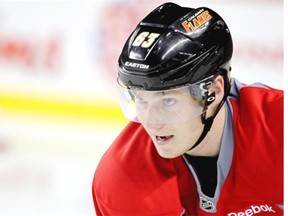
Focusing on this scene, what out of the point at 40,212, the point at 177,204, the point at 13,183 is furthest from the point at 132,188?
the point at 13,183

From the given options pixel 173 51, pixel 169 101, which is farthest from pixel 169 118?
pixel 173 51

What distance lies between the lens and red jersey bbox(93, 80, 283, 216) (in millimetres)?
1347

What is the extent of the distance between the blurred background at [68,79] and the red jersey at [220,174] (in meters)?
0.39

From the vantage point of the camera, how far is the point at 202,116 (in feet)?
4.43

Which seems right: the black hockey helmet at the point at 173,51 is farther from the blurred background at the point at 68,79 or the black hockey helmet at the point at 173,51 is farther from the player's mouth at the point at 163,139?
the blurred background at the point at 68,79

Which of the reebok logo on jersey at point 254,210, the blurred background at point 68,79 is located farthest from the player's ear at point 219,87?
the blurred background at point 68,79

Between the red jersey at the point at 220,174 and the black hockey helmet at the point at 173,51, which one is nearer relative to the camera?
the black hockey helmet at the point at 173,51

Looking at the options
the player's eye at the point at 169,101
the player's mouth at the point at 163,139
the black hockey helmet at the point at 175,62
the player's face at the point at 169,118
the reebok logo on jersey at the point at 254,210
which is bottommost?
the reebok logo on jersey at the point at 254,210

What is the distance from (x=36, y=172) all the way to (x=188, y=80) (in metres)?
0.87

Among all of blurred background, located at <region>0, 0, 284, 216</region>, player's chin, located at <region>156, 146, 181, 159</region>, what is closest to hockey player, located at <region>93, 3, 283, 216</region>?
player's chin, located at <region>156, 146, 181, 159</region>

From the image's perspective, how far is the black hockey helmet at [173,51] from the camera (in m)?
1.24

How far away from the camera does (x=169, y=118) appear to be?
51.8 inches

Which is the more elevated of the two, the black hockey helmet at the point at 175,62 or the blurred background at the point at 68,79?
the black hockey helmet at the point at 175,62

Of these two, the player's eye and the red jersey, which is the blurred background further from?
the player's eye
